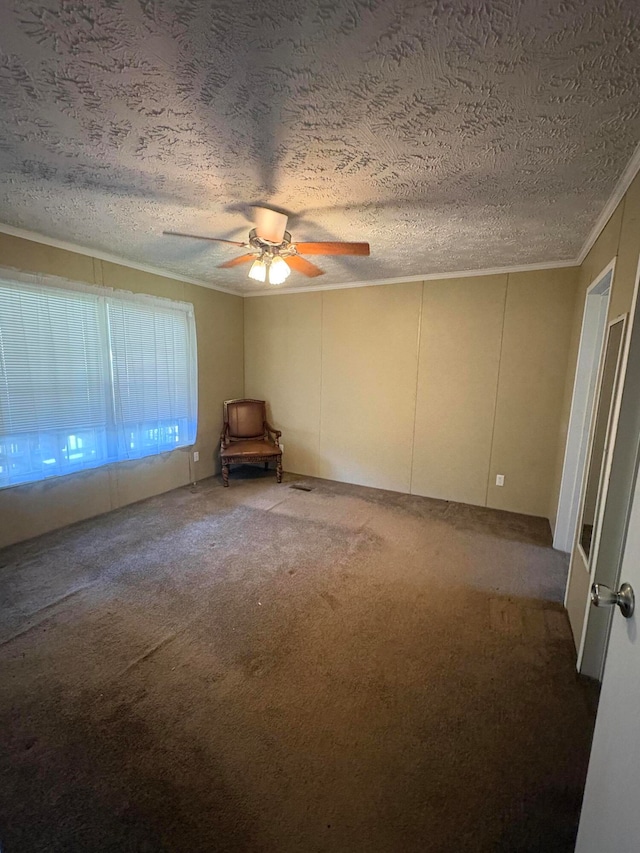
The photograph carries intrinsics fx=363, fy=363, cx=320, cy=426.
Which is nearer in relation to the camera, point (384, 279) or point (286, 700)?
point (286, 700)

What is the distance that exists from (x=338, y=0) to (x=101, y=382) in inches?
128

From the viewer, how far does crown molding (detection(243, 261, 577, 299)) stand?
329 cm

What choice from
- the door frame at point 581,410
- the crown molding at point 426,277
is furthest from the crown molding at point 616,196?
the crown molding at point 426,277

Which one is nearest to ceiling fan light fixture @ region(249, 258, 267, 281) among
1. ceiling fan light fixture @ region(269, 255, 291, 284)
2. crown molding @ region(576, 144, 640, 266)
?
ceiling fan light fixture @ region(269, 255, 291, 284)

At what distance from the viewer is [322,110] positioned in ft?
4.45

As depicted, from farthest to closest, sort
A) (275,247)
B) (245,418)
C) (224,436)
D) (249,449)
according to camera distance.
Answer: (245,418) < (224,436) < (249,449) < (275,247)

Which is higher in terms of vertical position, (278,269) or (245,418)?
(278,269)

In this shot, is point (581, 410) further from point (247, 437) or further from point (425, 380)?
point (247, 437)

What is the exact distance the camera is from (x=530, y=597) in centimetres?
234

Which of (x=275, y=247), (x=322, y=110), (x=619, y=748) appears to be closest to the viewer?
(x=619, y=748)

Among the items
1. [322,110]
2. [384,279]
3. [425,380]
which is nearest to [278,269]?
[322,110]

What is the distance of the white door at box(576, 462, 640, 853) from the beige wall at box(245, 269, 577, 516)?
299cm

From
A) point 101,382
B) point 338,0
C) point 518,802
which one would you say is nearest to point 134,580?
point 101,382

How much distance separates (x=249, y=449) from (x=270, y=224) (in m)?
2.73
